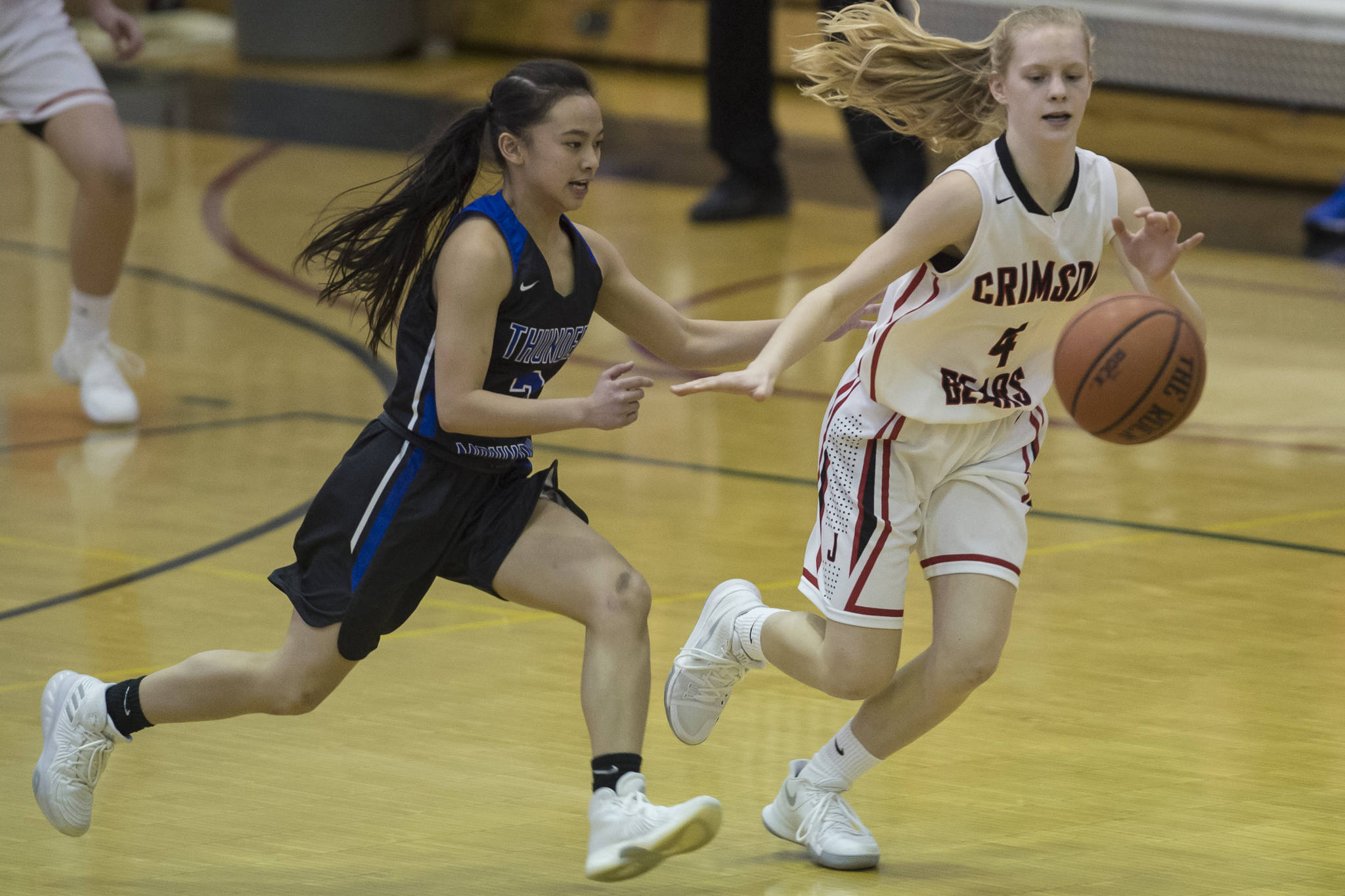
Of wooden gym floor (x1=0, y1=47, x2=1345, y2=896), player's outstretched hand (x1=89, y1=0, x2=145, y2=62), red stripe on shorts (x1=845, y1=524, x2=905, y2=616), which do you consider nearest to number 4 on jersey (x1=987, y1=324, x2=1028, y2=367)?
red stripe on shorts (x1=845, y1=524, x2=905, y2=616)

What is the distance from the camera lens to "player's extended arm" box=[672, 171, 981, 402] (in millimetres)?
2758

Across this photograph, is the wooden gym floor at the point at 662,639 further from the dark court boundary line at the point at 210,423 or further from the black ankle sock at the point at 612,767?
the black ankle sock at the point at 612,767

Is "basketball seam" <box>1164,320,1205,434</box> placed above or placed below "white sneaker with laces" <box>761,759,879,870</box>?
above

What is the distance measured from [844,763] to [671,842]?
539 mm

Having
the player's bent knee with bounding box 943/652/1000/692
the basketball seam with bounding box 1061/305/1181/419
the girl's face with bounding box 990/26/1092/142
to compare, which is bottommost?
the player's bent knee with bounding box 943/652/1000/692

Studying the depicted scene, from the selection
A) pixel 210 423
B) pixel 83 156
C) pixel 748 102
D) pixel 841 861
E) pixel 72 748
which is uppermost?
pixel 748 102

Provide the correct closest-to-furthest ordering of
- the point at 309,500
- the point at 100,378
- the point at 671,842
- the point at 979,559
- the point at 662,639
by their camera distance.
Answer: the point at 671,842
the point at 979,559
the point at 662,639
the point at 309,500
the point at 100,378

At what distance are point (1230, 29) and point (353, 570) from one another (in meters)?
7.91

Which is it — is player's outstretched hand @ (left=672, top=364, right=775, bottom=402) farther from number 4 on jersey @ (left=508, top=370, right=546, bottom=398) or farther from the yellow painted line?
the yellow painted line

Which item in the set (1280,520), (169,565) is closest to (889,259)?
(169,565)

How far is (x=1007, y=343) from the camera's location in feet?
9.73

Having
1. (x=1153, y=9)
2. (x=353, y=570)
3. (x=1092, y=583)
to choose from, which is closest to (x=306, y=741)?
(x=353, y=570)

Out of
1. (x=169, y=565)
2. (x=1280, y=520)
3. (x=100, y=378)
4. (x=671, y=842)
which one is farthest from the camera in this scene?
(x=100, y=378)

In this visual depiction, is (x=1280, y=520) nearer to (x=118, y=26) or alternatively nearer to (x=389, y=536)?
(x=389, y=536)
